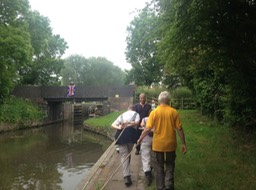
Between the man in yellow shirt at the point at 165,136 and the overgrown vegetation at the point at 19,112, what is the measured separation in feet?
89.2

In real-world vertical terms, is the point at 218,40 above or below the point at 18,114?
above

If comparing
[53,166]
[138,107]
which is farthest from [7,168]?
[138,107]

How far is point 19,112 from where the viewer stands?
34.4 m

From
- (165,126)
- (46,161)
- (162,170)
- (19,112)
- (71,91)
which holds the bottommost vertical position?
(46,161)

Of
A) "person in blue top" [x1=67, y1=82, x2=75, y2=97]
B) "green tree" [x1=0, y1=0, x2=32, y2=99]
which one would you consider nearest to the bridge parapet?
"person in blue top" [x1=67, y1=82, x2=75, y2=97]

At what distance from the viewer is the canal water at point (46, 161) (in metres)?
13.2

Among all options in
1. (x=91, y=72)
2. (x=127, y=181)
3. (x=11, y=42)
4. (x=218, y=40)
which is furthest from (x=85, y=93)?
(x=127, y=181)

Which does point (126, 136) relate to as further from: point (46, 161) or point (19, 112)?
point (19, 112)

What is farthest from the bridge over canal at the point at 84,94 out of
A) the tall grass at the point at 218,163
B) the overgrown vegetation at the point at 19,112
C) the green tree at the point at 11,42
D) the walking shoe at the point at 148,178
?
the walking shoe at the point at 148,178

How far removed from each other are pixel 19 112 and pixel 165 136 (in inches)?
1204

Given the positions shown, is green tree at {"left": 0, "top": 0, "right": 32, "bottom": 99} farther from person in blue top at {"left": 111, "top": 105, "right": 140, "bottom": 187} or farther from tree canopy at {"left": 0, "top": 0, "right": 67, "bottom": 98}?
person in blue top at {"left": 111, "top": 105, "right": 140, "bottom": 187}

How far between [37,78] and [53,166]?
99.9 feet

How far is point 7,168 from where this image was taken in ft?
51.7

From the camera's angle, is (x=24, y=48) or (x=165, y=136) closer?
(x=165, y=136)
